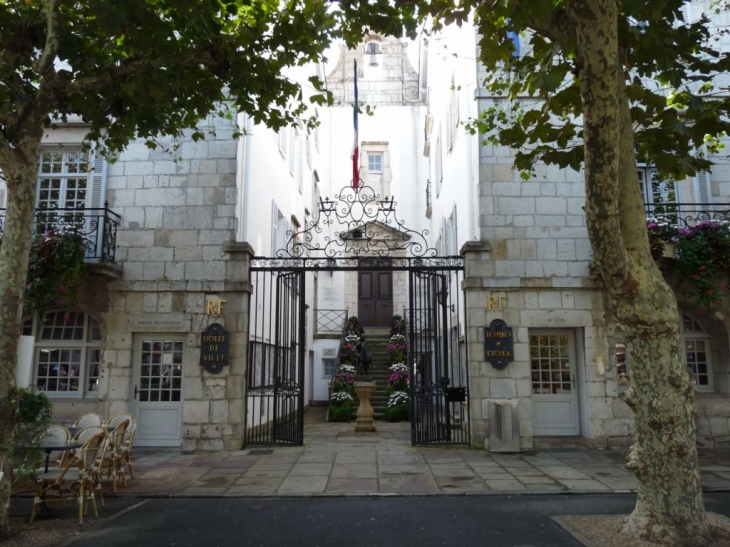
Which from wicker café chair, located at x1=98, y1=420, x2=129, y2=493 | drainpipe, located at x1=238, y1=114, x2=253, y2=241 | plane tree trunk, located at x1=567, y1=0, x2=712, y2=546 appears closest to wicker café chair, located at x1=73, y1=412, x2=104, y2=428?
wicker café chair, located at x1=98, y1=420, x2=129, y2=493

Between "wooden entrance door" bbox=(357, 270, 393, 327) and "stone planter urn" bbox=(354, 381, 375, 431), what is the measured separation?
7.36 meters

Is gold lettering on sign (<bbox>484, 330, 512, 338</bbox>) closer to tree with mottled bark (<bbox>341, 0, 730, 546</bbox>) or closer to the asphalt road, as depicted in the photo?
the asphalt road

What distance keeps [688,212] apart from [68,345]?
10.5m

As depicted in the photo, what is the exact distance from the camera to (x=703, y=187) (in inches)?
397

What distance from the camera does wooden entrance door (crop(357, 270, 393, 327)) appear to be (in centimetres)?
1944

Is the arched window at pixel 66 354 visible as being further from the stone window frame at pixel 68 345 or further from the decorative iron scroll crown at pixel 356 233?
the decorative iron scroll crown at pixel 356 233

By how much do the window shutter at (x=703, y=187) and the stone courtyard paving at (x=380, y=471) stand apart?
4.11 meters

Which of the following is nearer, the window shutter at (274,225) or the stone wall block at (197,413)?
the stone wall block at (197,413)

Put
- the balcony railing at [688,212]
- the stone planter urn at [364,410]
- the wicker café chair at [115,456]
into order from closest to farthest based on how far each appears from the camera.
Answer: the wicker café chair at [115,456] → the balcony railing at [688,212] → the stone planter urn at [364,410]

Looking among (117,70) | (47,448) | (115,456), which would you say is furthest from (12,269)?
(115,456)

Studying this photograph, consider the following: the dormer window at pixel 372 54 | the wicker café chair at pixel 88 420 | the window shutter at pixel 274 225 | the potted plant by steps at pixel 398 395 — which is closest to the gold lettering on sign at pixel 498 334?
the potted plant by steps at pixel 398 395

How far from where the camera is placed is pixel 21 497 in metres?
6.55

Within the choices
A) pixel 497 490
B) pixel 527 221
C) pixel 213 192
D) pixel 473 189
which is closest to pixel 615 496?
pixel 497 490

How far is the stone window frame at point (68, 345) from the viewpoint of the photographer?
968cm
